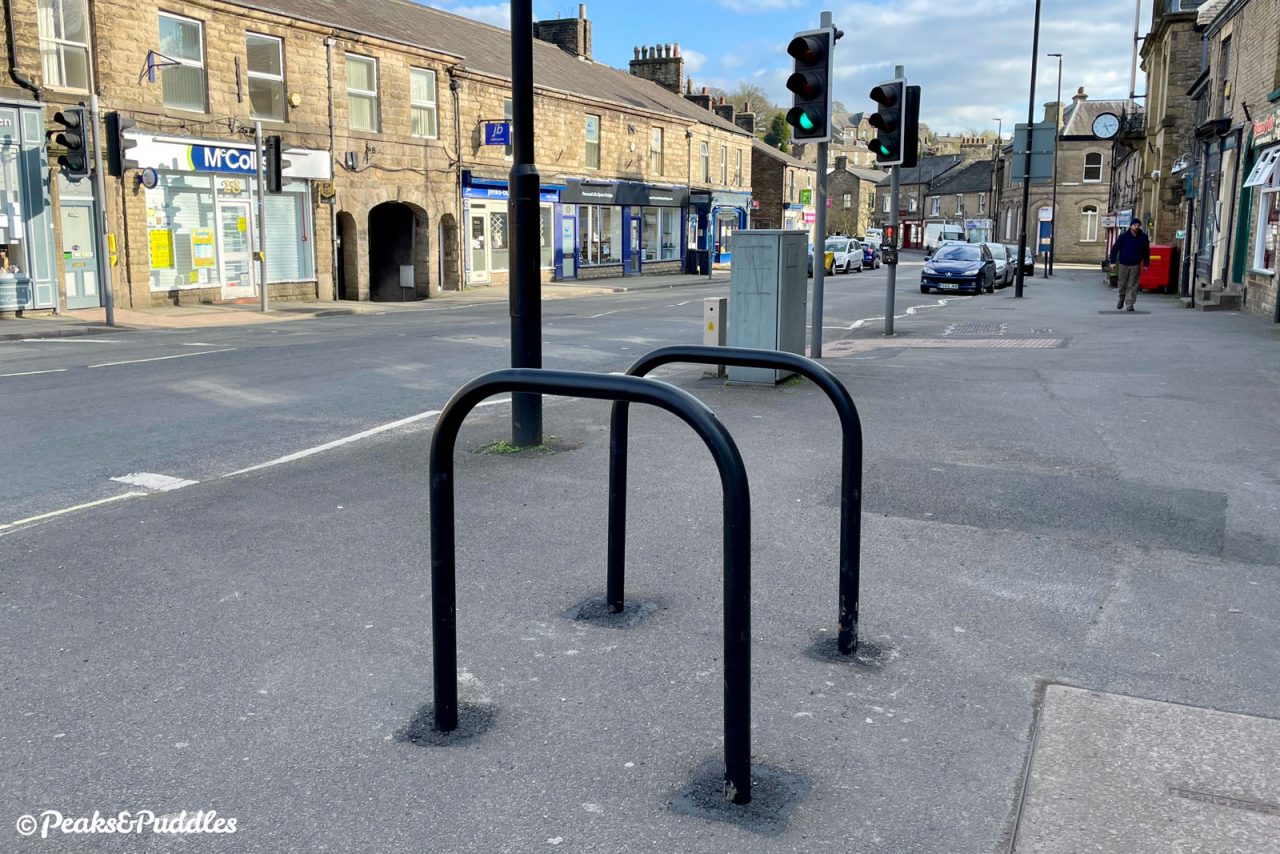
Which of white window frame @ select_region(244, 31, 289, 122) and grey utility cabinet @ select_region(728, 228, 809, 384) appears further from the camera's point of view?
white window frame @ select_region(244, 31, 289, 122)

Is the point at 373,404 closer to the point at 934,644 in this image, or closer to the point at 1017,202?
the point at 934,644

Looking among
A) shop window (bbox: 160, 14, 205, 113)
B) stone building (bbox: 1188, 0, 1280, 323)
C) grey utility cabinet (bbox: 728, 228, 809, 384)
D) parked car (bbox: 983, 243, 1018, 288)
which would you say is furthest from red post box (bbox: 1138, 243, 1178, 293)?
shop window (bbox: 160, 14, 205, 113)

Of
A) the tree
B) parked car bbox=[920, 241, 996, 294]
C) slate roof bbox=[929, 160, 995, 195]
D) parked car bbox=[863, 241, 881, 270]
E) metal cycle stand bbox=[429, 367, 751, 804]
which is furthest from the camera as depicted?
the tree

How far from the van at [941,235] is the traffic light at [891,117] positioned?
58.2m

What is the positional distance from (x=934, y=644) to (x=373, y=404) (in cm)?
702

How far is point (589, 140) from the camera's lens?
38188 mm

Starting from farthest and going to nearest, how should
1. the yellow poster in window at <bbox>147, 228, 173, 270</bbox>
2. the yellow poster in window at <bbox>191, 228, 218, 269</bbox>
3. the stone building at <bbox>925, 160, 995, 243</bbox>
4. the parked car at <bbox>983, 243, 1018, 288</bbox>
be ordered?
the stone building at <bbox>925, 160, 995, 243</bbox>, the parked car at <bbox>983, 243, 1018, 288</bbox>, the yellow poster in window at <bbox>191, 228, 218, 269</bbox>, the yellow poster in window at <bbox>147, 228, 173, 270</bbox>

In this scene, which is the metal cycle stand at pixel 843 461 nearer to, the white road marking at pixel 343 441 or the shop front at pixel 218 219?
the white road marking at pixel 343 441

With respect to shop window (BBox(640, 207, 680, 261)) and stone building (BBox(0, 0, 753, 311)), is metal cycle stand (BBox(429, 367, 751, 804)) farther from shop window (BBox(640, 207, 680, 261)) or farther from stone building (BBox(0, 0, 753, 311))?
shop window (BBox(640, 207, 680, 261))

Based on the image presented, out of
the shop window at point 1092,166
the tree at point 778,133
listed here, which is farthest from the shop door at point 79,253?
the tree at point 778,133

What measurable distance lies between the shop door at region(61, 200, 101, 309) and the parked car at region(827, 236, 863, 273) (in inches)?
1314

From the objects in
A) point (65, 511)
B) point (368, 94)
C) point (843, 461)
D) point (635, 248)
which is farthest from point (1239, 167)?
point (635, 248)

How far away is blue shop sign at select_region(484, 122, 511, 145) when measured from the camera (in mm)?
29938

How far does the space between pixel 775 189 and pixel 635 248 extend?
2049 cm
